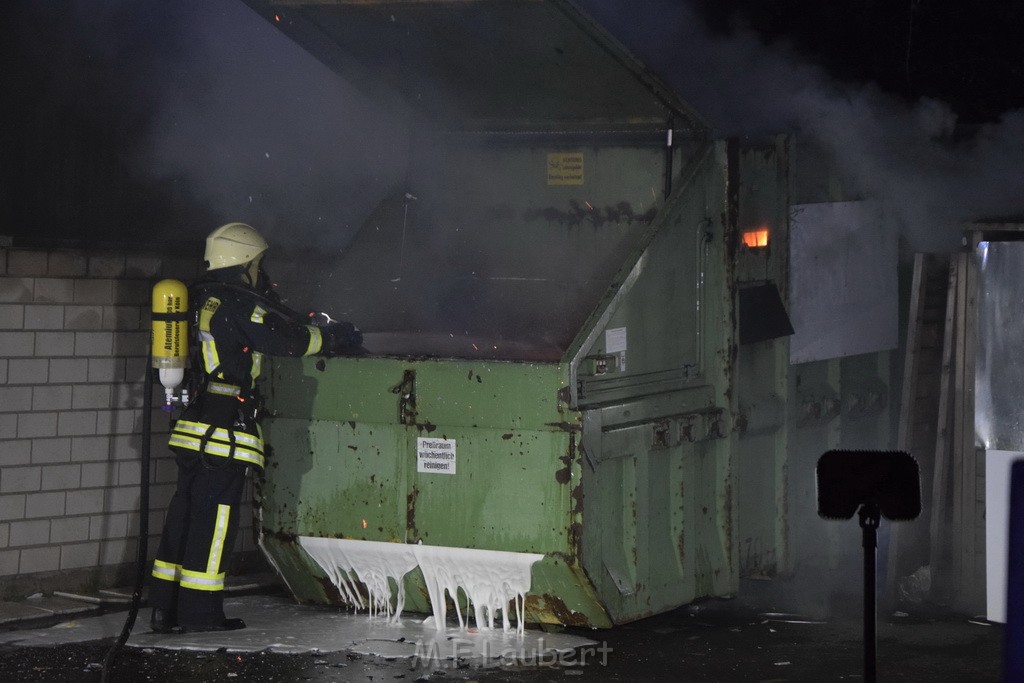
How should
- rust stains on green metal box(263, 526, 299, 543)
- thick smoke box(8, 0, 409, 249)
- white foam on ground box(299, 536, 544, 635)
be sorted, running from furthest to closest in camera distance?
thick smoke box(8, 0, 409, 249), rust stains on green metal box(263, 526, 299, 543), white foam on ground box(299, 536, 544, 635)

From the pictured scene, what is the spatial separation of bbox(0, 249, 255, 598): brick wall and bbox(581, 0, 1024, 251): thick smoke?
9.22 feet

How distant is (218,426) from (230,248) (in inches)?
29.8

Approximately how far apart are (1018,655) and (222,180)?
18.1 feet

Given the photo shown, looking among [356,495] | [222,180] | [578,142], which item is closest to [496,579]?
[356,495]

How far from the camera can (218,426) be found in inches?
235

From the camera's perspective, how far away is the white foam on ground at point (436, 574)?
580 centimetres

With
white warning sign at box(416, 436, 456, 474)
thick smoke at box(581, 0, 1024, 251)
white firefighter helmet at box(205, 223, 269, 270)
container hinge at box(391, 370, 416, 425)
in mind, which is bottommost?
white warning sign at box(416, 436, 456, 474)

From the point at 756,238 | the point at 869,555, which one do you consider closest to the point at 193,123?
the point at 756,238

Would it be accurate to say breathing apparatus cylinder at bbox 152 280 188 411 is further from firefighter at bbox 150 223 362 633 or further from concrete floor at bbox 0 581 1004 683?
concrete floor at bbox 0 581 1004 683

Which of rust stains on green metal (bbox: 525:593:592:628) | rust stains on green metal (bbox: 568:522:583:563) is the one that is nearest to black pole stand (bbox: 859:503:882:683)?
rust stains on green metal (bbox: 568:522:583:563)

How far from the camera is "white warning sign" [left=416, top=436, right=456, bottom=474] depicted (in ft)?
19.1

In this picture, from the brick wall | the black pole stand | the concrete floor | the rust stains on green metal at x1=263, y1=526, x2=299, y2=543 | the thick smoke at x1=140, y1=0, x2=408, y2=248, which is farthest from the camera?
the thick smoke at x1=140, y1=0, x2=408, y2=248

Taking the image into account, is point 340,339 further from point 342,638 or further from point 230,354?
point 342,638

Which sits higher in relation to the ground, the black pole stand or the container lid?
the container lid
